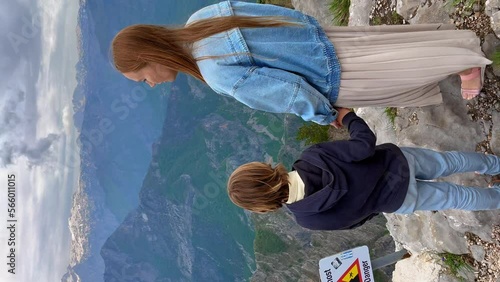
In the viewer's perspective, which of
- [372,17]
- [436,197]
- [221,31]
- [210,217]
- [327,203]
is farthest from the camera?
[210,217]

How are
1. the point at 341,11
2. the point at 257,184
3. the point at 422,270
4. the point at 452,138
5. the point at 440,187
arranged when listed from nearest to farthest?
the point at 257,184 → the point at 440,187 → the point at 452,138 → the point at 422,270 → the point at 341,11

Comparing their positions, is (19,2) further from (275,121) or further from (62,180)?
(275,121)

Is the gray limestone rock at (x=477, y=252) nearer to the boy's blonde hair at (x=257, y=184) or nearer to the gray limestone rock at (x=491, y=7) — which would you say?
the gray limestone rock at (x=491, y=7)

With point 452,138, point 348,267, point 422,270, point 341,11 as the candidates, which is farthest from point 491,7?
point 422,270

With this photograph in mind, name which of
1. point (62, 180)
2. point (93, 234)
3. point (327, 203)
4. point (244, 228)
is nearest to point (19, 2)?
point (62, 180)

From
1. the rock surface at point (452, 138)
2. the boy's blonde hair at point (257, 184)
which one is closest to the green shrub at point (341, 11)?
the rock surface at point (452, 138)

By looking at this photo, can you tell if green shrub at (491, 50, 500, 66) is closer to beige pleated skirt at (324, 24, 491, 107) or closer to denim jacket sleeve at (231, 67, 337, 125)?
beige pleated skirt at (324, 24, 491, 107)

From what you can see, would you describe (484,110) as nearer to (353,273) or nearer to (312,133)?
(353,273)
